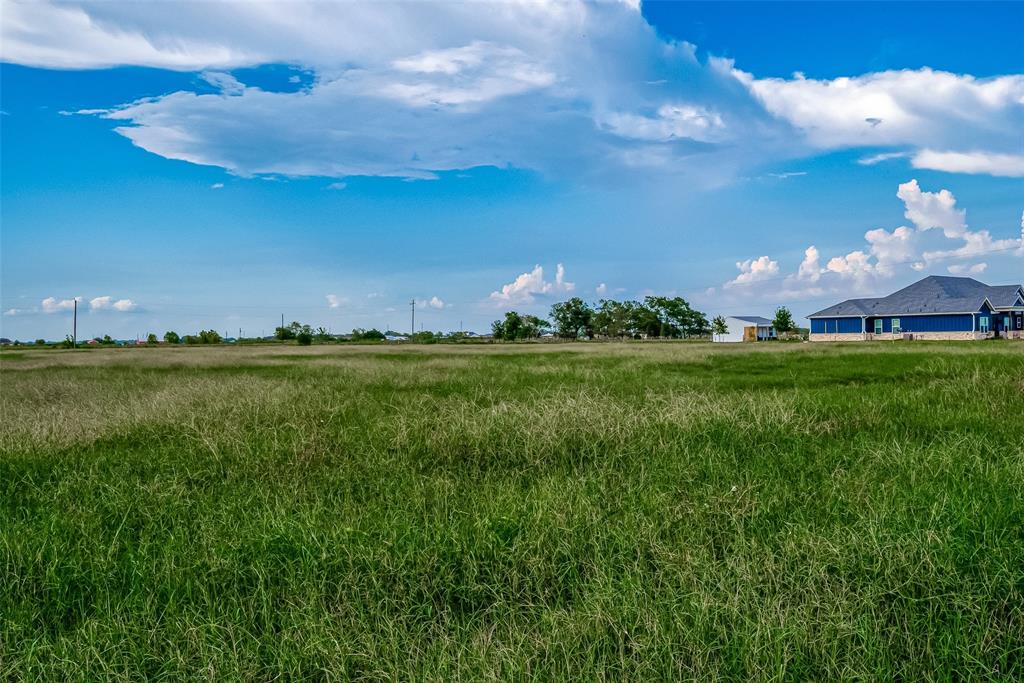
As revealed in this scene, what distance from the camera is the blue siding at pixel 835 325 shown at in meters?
61.7

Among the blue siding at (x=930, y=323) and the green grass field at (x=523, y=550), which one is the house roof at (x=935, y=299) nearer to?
the blue siding at (x=930, y=323)

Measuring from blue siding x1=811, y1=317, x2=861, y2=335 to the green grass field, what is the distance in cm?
6061

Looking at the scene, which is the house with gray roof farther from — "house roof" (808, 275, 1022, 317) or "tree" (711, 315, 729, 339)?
"tree" (711, 315, 729, 339)

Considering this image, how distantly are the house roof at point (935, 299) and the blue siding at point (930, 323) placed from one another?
716 mm

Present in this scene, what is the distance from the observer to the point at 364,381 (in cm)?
1531

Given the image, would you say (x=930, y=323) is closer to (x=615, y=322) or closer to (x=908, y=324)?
(x=908, y=324)

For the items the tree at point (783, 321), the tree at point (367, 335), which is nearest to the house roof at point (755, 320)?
the tree at point (783, 321)

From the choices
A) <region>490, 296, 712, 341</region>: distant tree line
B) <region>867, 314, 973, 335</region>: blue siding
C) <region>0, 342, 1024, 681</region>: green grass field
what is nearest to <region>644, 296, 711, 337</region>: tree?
<region>490, 296, 712, 341</region>: distant tree line

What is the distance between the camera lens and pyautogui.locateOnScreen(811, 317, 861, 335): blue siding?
61.7 metres

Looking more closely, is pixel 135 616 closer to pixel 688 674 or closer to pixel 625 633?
pixel 625 633

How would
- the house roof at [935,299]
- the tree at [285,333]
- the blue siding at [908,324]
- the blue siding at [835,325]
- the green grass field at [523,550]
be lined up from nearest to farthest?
1. the green grass field at [523,550]
2. the blue siding at [908,324]
3. the house roof at [935,299]
4. the blue siding at [835,325]
5. the tree at [285,333]

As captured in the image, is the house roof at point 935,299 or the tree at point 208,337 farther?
the tree at point 208,337

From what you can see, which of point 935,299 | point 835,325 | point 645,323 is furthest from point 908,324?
point 645,323

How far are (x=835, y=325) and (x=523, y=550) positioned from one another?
224 feet
